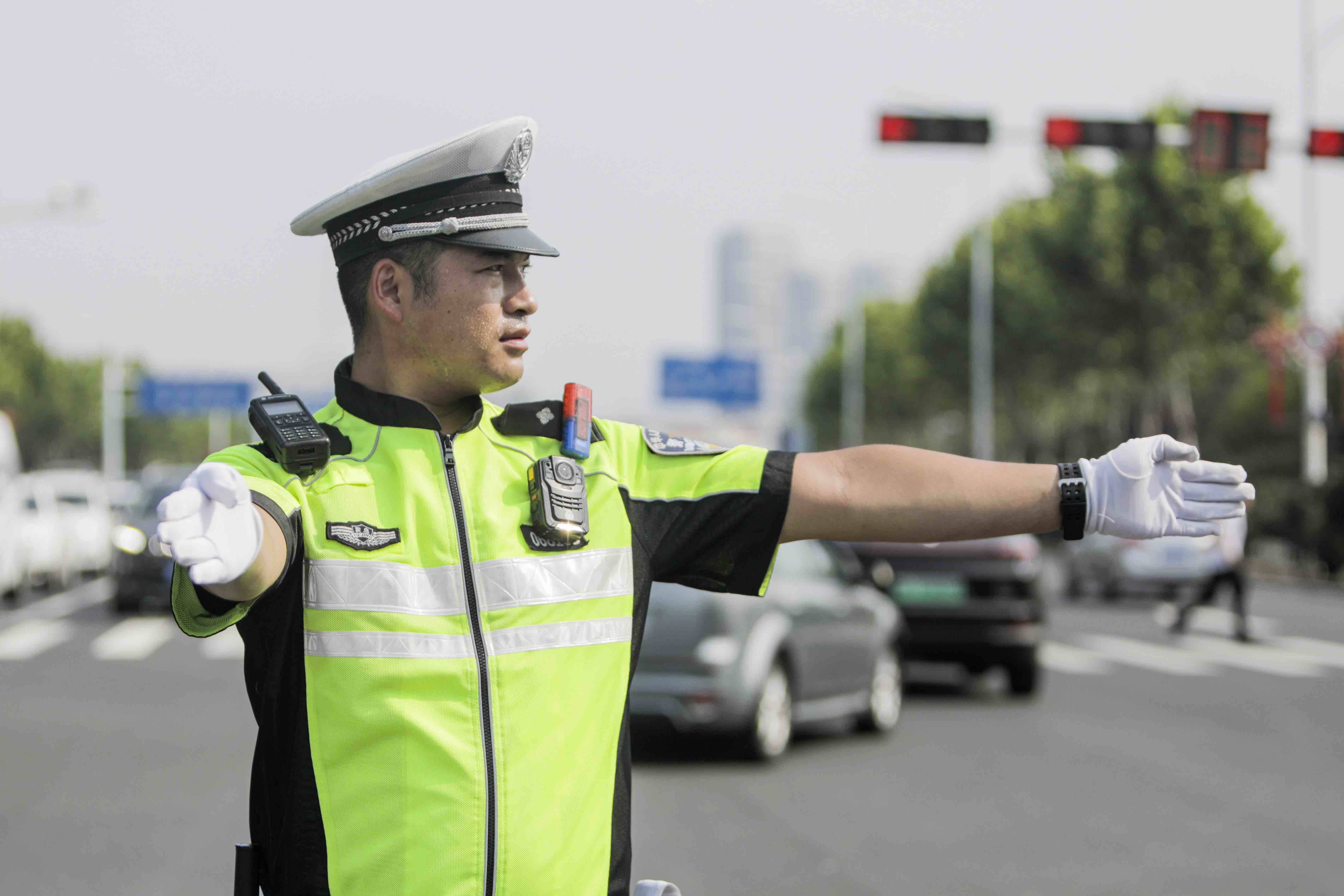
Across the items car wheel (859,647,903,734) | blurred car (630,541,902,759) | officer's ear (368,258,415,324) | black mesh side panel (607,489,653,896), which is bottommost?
car wheel (859,647,903,734)

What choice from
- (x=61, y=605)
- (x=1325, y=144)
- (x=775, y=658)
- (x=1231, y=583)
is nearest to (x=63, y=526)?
(x=61, y=605)

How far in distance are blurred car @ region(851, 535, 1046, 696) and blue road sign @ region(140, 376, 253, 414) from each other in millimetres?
49233

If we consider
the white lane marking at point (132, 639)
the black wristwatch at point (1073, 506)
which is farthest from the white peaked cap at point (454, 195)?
the white lane marking at point (132, 639)

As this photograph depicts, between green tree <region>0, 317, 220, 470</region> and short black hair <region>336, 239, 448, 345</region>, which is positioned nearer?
short black hair <region>336, 239, 448, 345</region>

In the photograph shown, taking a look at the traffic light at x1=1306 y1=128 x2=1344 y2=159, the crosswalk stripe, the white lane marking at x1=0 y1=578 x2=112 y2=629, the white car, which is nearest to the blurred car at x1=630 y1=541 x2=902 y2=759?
the crosswalk stripe

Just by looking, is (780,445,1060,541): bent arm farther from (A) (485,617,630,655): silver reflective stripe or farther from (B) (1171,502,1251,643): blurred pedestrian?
(B) (1171,502,1251,643): blurred pedestrian

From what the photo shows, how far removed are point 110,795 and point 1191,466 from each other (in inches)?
305

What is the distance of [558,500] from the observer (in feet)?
8.02

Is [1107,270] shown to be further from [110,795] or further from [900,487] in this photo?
[900,487]

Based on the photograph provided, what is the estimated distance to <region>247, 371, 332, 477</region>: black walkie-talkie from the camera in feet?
7.80

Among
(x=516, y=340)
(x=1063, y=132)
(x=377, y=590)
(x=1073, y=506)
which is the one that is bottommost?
(x=377, y=590)

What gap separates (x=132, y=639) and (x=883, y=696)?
34.8 feet

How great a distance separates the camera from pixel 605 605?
8.11 feet

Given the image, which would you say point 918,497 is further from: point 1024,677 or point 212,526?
point 1024,677
